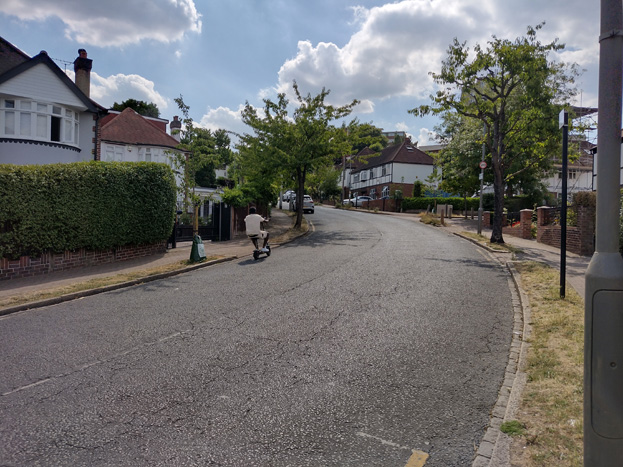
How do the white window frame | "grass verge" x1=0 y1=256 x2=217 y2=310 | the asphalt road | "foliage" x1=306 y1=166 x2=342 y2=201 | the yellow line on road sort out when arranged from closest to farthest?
the yellow line on road, the asphalt road, "grass verge" x1=0 y1=256 x2=217 y2=310, the white window frame, "foliage" x1=306 y1=166 x2=342 y2=201

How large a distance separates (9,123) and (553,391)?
22721 millimetres

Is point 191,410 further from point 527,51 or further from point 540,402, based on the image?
point 527,51

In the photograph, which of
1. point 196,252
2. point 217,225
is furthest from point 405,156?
point 196,252

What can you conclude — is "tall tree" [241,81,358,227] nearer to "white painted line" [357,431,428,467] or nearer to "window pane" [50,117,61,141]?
"window pane" [50,117,61,141]

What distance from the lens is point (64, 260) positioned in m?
13.4

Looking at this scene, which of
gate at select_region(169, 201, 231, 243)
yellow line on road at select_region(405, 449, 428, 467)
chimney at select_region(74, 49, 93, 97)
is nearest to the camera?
yellow line on road at select_region(405, 449, 428, 467)

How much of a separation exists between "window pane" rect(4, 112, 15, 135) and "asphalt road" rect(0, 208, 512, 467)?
1427 cm

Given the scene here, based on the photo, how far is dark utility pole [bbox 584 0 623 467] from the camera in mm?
2805

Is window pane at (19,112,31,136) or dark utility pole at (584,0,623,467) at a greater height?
window pane at (19,112,31,136)

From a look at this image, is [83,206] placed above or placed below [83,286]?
above

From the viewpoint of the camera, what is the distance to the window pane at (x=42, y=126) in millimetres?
20800

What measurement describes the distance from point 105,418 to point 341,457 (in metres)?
2.17

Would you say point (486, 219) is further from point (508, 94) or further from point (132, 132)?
point (132, 132)

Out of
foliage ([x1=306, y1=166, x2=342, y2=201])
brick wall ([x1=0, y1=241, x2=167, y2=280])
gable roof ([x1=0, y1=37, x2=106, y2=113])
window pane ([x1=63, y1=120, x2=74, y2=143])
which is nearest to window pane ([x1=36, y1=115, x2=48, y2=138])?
window pane ([x1=63, y1=120, x2=74, y2=143])
